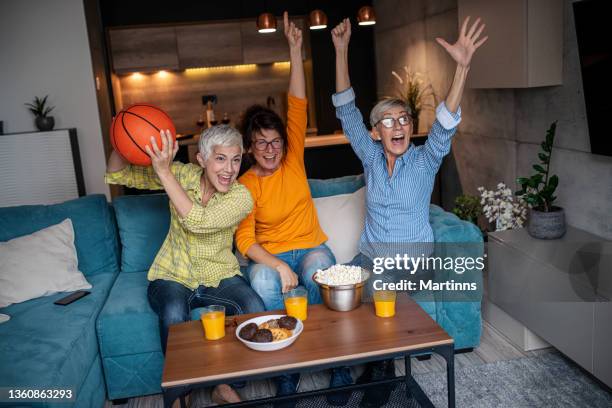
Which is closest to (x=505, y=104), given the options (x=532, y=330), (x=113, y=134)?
(x=532, y=330)

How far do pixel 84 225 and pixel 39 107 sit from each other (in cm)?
250

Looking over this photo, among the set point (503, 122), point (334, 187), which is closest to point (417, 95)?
point (503, 122)

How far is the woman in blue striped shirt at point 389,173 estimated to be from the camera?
8.18ft

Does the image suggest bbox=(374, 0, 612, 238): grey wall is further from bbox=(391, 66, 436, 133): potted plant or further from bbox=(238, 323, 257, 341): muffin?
A: bbox=(238, 323, 257, 341): muffin

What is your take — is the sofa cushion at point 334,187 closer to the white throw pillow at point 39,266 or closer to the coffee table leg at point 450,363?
the white throw pillow at point 39,266

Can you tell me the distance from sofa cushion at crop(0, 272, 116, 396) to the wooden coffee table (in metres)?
0.43

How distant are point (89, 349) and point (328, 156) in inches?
124

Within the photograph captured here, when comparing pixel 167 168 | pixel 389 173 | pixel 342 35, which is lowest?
pixel 389 173

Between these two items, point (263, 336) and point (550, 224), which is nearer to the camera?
point (263, 336)

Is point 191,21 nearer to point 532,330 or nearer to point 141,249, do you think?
point 141,249

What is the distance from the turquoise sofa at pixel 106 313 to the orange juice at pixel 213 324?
1.86 ft

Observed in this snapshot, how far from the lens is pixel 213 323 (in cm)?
197

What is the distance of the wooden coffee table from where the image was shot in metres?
1.74

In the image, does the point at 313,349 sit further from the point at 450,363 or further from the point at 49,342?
the point at 49,342
